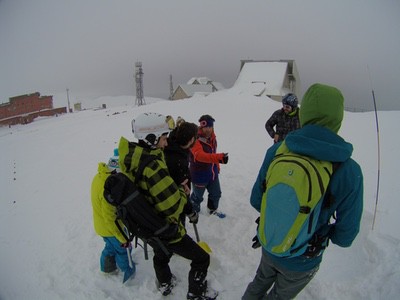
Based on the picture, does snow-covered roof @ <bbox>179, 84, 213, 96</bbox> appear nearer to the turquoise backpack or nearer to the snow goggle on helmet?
the snow goggle on helmet

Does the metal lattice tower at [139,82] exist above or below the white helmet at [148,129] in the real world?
below

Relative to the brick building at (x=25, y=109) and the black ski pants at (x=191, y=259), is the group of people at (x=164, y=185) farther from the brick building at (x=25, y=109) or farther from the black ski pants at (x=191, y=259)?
the brick building at (x=25, y=109)

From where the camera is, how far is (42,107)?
89.2 feet

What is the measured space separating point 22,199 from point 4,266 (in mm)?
3057

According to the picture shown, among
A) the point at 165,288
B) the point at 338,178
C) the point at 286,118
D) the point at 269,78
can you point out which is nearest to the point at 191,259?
the point at 165,288

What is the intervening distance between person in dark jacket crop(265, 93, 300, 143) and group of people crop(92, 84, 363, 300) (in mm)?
1622

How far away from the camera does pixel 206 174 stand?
3.85 meters

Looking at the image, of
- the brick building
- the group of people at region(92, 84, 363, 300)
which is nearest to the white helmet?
the group of people at region(92, 84, 363, 300)

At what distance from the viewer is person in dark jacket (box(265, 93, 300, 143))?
4195 mm

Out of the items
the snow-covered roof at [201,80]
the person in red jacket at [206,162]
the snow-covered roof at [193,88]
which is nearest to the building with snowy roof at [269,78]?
the snow-covered roof at [193,88]

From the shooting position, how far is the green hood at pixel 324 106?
1507 mm

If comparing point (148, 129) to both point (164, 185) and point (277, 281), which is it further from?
point (277, 281)

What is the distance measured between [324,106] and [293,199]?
63cm

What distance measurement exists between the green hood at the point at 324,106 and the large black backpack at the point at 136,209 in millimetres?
1372
